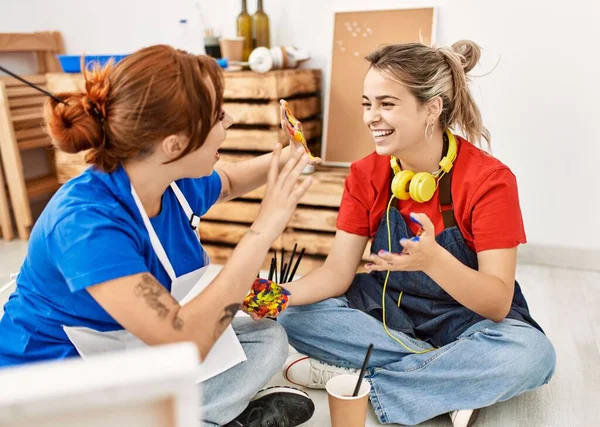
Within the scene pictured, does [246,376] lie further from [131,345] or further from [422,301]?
[422,301]

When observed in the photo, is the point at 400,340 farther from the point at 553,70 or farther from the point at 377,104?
the point at 553,70

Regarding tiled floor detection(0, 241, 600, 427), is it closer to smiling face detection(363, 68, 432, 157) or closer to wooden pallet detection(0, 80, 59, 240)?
wooden pallet detection(0, 80, 59, 240)

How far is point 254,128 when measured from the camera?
96.3 inches

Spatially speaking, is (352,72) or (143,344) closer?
(143,344)

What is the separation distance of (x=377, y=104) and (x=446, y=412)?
76 centimetres

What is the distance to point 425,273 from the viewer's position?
1480 mm

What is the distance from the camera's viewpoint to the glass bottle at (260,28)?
2.54 metres

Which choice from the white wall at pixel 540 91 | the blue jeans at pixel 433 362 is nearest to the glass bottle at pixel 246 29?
the white wall at pixel 540 91

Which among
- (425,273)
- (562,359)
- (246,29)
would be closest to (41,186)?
(246,29)

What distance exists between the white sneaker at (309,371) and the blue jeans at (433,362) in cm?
2

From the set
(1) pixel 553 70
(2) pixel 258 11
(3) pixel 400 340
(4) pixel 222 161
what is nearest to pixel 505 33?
(1) pixel 553 70

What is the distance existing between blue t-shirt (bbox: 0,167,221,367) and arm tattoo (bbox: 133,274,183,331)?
0.02m

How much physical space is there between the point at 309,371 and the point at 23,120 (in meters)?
2.12

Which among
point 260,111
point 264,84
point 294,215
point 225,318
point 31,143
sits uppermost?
point 264,84
